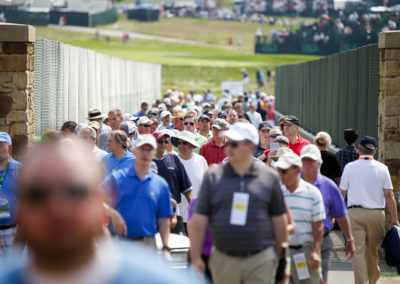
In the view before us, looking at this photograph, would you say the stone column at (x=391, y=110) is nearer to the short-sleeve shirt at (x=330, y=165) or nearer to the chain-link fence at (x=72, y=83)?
the short-sleeve shirt at (x=330, y=165)

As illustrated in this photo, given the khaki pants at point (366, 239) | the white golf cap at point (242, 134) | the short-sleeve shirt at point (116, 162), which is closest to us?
the white golf cap at point (242, 134)

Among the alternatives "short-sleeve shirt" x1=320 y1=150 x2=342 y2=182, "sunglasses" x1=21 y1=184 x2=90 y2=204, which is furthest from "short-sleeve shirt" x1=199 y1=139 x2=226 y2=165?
"sunglasses" x1=21 y1=184 x2=90 y2=204

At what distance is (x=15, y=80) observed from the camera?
10.8 metres

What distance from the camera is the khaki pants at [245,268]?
19.6 ft

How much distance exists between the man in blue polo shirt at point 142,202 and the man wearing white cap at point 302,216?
1.05 meters

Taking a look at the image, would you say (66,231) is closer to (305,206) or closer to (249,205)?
(249,205)

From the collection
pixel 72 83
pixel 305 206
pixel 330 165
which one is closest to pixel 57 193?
pixel 305 206

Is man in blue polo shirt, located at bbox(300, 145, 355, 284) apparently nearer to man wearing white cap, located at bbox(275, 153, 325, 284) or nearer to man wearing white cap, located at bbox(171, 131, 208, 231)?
man wearing white cap, located at bbox(275, 153, 325, 284)

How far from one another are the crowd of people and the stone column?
50 centimetres

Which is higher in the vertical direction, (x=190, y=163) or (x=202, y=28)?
(x=202, y=28)

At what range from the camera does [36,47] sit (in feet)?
40.7

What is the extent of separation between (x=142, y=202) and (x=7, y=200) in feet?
5.22

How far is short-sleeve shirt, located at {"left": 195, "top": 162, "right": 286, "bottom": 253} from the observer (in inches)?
234

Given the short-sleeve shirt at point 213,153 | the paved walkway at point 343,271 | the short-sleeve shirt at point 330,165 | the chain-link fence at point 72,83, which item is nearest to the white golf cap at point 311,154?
the short-sleeve shirt at point 330,165
